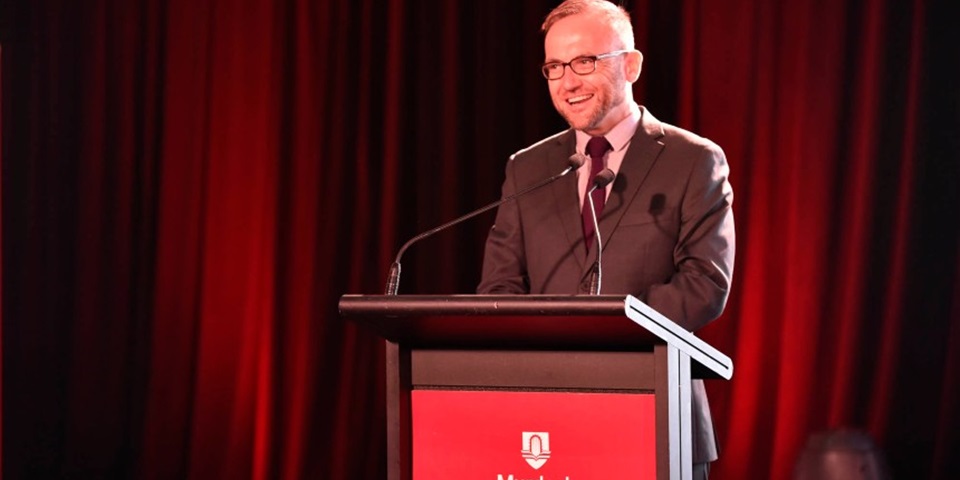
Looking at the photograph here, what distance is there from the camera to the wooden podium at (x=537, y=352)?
1947 mm

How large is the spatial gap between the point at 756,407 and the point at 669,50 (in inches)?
49.7

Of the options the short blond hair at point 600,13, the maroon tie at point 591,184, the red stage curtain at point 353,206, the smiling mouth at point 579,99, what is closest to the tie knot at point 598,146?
the maroon tie at point 591,184

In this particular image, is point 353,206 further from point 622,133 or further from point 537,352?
point 537,352

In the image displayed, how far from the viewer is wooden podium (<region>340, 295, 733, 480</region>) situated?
1.95 metres

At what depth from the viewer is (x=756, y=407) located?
4270 millimetres

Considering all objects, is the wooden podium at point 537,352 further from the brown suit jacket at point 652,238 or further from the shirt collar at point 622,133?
the shirt collar at point 622,133

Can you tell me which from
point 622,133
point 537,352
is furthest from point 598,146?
point 537,352

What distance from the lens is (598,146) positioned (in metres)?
2.90

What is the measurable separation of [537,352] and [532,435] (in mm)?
137

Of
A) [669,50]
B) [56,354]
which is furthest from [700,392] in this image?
[56,354]

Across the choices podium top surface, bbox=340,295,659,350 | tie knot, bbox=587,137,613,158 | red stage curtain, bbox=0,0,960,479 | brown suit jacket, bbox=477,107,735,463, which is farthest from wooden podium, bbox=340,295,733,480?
red stage curtain, bbox=0,0,960,479

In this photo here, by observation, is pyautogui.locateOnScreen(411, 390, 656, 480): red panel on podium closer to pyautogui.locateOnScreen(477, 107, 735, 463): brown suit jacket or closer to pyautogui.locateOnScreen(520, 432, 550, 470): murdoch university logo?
pyautogui.locateOnScreen(520, 432, 550, 470): murdoch university logo

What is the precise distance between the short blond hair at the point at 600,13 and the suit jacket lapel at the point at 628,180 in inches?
9.1

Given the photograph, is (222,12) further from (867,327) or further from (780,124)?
(867,327)
